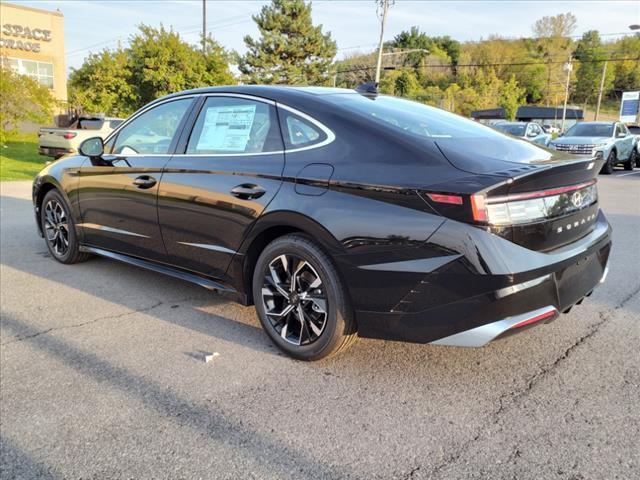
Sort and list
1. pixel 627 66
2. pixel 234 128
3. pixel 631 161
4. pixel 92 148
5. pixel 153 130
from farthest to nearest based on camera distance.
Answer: pixel 627 66 < pixel 631 161 < pixel 92 148 < pixel 153 130 < pixel 234 128

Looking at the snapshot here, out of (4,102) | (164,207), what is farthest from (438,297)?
(4,102)

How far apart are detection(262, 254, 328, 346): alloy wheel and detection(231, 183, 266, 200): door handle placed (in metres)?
0.42

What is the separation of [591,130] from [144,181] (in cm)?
1708

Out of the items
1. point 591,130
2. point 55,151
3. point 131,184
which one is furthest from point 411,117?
point 591,130

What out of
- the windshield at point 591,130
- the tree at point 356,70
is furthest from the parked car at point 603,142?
the tree at point 356,70

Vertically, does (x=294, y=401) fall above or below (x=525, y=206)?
below

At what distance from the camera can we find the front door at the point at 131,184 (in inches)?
156

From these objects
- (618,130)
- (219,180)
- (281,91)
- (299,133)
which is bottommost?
(219,180)

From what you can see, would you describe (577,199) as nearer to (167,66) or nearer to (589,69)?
(167,66)

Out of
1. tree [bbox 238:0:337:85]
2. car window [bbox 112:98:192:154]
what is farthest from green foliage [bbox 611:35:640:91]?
car window [bbox 112:98:192:154]

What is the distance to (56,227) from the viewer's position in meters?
5.29

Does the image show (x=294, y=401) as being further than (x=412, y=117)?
No

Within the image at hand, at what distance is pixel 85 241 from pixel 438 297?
3.66 meters

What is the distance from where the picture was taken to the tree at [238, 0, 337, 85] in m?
41.5
